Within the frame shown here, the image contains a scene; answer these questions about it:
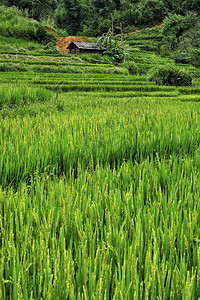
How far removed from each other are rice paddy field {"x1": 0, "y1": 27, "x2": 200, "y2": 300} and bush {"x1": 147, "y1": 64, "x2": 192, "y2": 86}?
10.1 m

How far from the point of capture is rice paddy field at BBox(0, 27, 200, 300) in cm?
64

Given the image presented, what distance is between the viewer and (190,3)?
4419cm

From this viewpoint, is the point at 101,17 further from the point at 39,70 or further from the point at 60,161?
the point at 60,161

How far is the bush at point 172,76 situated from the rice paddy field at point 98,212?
398 inches

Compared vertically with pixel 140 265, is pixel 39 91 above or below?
above

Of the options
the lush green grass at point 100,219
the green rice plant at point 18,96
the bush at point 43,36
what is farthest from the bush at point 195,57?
the lush green grass at point 100,219

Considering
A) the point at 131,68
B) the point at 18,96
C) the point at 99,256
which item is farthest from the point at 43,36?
the point at 99,256

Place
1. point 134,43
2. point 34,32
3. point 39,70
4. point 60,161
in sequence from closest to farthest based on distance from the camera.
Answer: point 60,161 < point 39,70 < point 34,32 < point 134,43

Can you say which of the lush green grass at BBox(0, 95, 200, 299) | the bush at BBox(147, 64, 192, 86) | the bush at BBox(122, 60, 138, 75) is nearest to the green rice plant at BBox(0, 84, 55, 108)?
the lush green grass at BBox(0, 95, 200, 299)

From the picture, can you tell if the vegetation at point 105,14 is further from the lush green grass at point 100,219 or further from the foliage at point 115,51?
the lush green grass at point 100,219

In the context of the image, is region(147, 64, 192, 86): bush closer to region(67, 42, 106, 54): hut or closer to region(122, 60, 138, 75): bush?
region(122, 60, 138, 75): bush

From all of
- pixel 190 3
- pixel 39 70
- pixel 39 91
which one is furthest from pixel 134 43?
Answer: pixel 39 91

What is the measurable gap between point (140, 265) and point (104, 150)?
1393 millimetres

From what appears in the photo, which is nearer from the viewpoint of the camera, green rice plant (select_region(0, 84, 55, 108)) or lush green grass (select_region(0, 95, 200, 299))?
lush green grass (select_region(0, 95, 200, 299))
